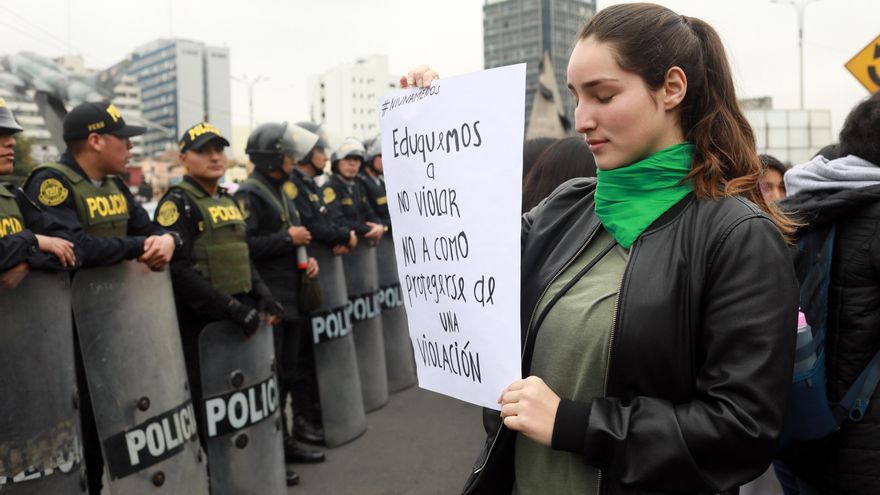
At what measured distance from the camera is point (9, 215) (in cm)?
305

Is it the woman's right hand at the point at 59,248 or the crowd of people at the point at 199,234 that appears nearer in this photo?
the woman's right hand at the point at 59,248

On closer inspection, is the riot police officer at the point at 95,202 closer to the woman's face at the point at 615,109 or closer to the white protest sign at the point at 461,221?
the white protest sign at the point at 461,221

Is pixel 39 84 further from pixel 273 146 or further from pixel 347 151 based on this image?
pixel 273 146

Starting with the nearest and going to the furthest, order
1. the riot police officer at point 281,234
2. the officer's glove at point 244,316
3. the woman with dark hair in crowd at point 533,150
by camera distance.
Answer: the officer's glove at point 244,316, the woman with dark hair in crowd at point 533,150, the riot police officer at point 281,234

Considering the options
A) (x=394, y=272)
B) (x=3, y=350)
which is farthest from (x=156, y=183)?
(x=3, y=350)

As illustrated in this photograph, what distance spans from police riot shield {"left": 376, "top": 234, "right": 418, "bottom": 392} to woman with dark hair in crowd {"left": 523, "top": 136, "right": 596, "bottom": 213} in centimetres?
393

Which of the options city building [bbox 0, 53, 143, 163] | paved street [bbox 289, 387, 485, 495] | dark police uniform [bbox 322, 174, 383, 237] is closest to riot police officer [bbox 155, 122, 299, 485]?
paved street [bbox 289, 387, 485, 495]

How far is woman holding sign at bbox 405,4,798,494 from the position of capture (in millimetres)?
1239

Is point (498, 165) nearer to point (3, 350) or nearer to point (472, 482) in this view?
point (472, 482)

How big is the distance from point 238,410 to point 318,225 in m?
2.06

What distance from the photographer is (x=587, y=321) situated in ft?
4.52

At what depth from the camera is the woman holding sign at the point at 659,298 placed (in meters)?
1.24

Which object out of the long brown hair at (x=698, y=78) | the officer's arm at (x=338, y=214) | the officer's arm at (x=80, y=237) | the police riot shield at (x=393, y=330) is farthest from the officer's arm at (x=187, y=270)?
the police riot shield at (x=393, y=330)

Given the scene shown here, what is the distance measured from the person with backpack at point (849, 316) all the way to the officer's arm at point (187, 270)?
2897 mm
